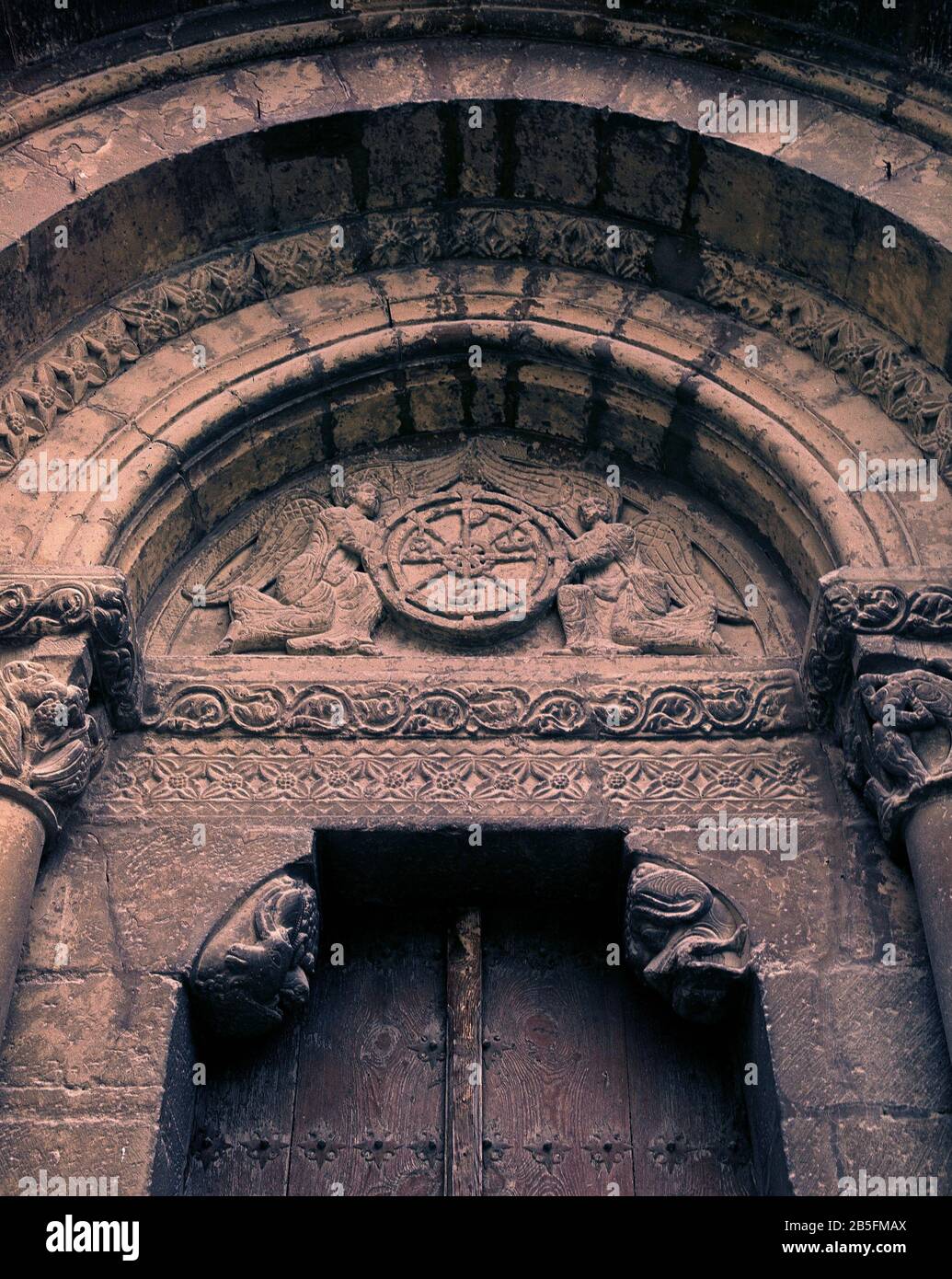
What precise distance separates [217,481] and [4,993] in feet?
8.12

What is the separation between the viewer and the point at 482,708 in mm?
5418

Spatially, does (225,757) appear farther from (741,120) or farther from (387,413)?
(741,120)

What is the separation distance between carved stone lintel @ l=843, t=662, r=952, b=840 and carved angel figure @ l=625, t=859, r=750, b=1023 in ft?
2.11

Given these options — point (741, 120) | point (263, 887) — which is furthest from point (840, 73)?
point (263, 887)

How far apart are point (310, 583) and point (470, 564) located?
0.67m

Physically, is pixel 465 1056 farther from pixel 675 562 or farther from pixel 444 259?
pixel 444 259

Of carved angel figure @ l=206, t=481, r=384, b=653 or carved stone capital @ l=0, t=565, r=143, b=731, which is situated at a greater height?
carved angel figure @ l=206, t=481, r=384, b=653

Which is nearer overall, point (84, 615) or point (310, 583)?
point (84, 615)

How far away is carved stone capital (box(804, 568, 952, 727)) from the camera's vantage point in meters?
5.09

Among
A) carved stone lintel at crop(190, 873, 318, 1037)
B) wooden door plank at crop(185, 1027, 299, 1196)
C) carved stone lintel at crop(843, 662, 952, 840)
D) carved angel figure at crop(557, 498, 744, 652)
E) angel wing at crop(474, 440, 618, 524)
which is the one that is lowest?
wooden door plank at crop(185, 1027, 299, 1196)

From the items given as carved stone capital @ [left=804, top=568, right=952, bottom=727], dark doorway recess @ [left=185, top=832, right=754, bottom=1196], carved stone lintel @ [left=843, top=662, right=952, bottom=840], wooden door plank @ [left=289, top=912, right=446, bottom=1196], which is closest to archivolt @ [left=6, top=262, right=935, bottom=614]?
carved stone capital @ [left=804, top=568, right=952, bottom=727]

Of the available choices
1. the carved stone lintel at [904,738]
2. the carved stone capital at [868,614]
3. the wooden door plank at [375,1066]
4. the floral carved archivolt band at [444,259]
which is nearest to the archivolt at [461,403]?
the floral carved archivolt band at [444,259]

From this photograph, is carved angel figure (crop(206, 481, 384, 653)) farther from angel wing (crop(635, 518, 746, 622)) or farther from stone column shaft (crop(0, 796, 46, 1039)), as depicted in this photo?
stone column shaft (crop(0, 796, 46, 1039))

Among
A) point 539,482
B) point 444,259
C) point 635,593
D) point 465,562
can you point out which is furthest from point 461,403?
point 635,593
